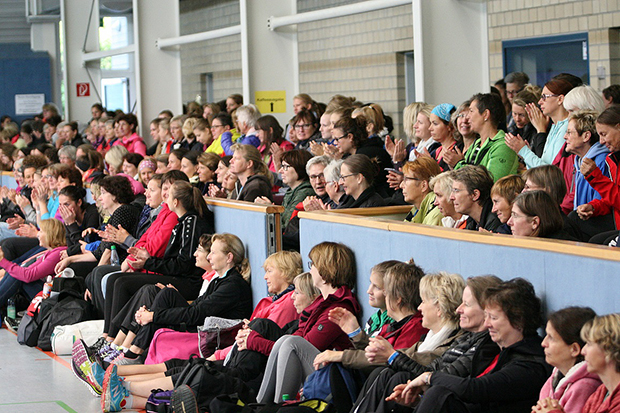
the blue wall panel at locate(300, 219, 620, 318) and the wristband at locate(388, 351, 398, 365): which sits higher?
the blue wall panel at locate(300, 219, 620, 318)

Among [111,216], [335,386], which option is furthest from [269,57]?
[335,386]

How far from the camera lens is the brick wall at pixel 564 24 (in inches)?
370

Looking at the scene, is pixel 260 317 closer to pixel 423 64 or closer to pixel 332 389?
pixel 332 389

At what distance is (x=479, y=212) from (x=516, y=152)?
846 mm

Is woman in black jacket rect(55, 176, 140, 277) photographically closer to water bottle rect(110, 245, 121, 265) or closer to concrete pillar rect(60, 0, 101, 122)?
water bottle rect(110, 245, 121, 265)

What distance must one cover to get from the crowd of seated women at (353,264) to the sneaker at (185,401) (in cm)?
1

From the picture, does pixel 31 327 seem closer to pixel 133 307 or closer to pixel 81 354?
pixel 133 307

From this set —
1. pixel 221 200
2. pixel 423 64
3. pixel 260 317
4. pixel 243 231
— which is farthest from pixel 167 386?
pixel 423 64

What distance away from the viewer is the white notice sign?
70.6ft

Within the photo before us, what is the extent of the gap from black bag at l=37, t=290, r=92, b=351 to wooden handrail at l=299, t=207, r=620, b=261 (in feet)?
7.81

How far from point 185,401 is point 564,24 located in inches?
287

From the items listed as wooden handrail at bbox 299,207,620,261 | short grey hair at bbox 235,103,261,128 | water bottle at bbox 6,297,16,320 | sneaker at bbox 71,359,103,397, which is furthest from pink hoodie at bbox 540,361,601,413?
short grey hair at bbox 235,103,261,128

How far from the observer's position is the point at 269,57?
1059 centimetres

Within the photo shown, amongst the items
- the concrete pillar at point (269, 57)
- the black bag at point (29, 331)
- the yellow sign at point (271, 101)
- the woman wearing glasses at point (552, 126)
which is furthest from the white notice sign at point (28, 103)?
the woman wearing glasses at point (552, 126)
